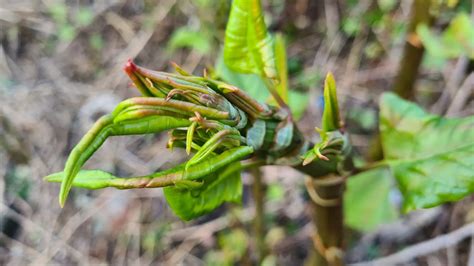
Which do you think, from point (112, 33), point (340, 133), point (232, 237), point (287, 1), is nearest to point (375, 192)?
point (232, 237)

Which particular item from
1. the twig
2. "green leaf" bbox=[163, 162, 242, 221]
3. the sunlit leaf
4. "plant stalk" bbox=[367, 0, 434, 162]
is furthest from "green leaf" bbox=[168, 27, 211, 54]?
"green leaf" bbox=[163, 162, 242, 221]

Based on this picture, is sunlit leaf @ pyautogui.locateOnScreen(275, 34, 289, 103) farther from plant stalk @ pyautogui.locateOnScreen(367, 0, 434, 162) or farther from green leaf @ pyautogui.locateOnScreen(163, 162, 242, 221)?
plant stalk @ pyautogui.locateOnScreen(367, 0, 434, 162)

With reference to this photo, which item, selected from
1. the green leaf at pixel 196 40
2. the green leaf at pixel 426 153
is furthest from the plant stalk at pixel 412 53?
the green leaf at pixel 196 40

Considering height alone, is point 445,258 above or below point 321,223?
below

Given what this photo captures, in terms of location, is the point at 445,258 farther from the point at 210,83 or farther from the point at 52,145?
the point at 52,145

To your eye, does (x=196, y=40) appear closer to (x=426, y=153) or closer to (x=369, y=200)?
(x=369, y=200)

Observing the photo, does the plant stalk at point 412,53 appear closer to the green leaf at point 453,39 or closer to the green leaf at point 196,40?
the green leaf at point 453,39
